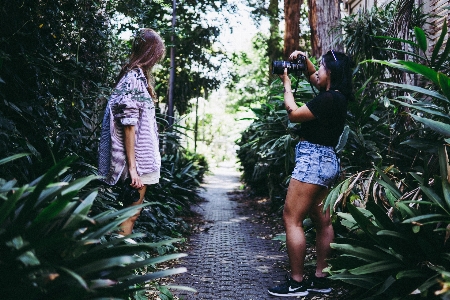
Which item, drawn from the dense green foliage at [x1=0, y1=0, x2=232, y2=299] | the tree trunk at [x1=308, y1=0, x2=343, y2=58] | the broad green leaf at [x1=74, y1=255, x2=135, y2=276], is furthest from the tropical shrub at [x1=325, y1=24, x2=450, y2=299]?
the tree trunk at [x1=308, y1=0, x2=343, y2=58]

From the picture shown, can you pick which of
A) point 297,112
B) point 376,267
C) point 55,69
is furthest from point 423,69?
point 55,69

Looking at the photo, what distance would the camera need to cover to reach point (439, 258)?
111 inches

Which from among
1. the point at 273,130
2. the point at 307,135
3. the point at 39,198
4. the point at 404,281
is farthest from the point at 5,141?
the point at 273,130

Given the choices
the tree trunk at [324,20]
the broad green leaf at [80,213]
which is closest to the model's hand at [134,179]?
the broad green leaf at [80,213]

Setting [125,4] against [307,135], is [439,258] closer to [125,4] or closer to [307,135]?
[307,135]

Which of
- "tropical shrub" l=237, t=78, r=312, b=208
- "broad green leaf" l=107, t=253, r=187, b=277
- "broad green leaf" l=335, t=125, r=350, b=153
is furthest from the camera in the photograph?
"tropical shrub" l=237, t=78, r=312, b=208

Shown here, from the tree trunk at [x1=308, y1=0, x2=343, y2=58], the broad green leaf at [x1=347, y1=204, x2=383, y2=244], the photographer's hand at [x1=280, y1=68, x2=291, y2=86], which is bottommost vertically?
the broad green leaf at [x1=347, y1=204, x2=383, y2=244]

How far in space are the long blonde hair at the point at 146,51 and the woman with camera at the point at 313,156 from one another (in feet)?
3.52

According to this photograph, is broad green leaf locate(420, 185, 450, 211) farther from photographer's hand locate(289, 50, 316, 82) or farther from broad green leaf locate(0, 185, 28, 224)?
broad green leaf locate(0, 185, 28, 224)

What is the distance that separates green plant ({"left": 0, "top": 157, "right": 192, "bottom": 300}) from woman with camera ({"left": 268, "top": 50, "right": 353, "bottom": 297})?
1.75 metres

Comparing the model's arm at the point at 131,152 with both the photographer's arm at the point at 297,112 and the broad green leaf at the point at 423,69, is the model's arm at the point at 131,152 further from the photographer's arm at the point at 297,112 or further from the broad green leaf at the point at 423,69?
the broad green leaf at the point at 423,69

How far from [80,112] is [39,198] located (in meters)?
2.06

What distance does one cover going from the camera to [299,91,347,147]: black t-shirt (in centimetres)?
359

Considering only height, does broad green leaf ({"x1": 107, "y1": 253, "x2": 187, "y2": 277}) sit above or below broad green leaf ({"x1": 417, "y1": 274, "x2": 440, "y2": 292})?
above
